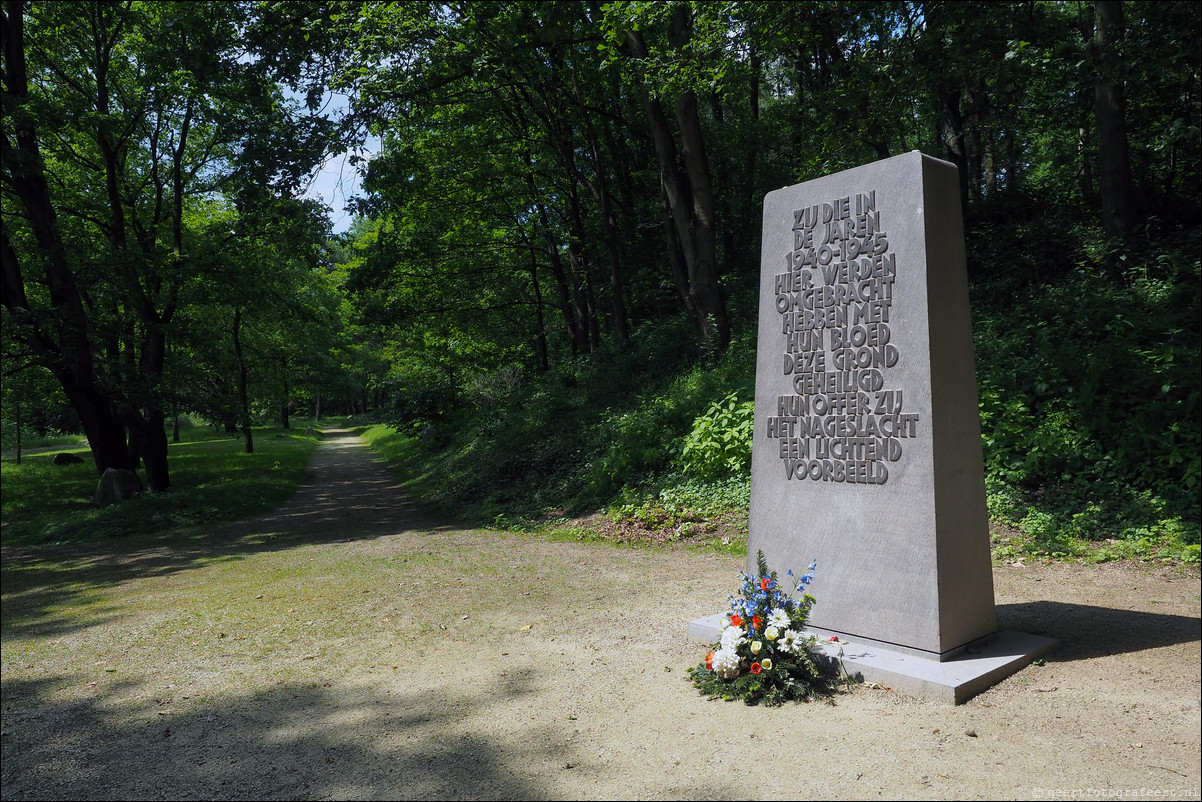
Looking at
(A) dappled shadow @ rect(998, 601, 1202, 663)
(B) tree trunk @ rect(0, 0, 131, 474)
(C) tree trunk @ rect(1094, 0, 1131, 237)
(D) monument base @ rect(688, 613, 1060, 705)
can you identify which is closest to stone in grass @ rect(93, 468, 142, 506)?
(B) tree trunk @ rect(0, 0, 131, 474)

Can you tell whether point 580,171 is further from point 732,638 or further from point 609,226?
point 732,638

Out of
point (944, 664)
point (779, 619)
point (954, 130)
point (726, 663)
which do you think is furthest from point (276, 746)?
point (954, 130)

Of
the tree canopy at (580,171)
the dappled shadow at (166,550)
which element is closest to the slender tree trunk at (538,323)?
the tree canopy at (580,171)

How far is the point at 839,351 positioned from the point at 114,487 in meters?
16.8

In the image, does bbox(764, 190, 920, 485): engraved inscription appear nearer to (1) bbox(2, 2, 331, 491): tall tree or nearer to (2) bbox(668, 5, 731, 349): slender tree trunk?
(2) bbox(668, 5, 731, 349): slender tree trunk

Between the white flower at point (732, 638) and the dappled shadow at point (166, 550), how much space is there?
6.04 metres

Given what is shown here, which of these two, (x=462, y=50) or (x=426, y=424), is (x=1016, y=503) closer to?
(x=462, y=50)

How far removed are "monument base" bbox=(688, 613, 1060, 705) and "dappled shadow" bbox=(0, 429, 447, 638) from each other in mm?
6786

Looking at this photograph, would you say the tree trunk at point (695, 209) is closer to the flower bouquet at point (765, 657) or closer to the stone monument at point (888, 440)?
the stone monument at point (888, 440)

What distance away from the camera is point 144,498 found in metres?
15.8

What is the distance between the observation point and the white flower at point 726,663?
15.2ft

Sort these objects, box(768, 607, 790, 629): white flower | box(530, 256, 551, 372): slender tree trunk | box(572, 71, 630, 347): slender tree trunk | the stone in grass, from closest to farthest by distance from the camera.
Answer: box(768, 607, 790, 629): white flower → the stone in grass → box(572, 71, 630, 347): slender tree trunk → box(530, 256, 551, 372): slender tree trunk

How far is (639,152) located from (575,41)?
8.53 metres

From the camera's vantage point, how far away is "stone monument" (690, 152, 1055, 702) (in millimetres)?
4672
